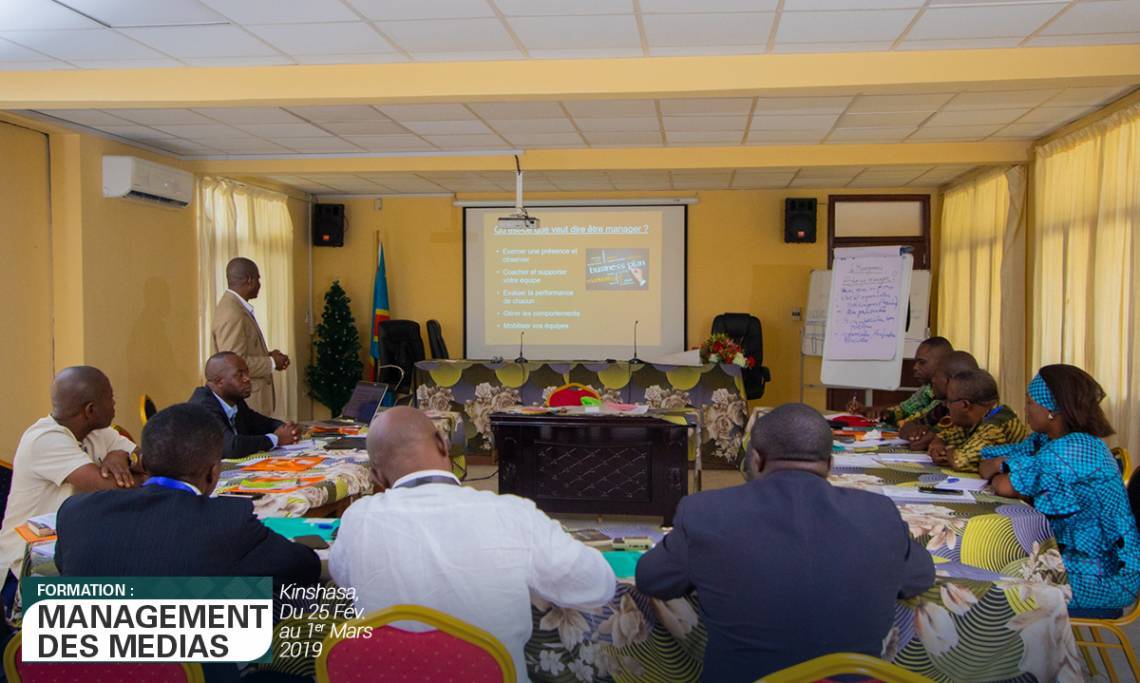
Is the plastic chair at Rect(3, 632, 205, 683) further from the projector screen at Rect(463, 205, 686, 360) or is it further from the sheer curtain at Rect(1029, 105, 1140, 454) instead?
the projector screen at Rect(463, 205, 686, 360)

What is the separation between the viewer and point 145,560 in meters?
1.87

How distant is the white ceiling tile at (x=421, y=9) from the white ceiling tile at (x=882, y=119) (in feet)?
10.6

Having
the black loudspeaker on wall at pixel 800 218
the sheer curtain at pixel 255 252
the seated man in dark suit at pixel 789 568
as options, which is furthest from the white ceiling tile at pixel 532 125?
the seated man in dark suit at pixel 789 568

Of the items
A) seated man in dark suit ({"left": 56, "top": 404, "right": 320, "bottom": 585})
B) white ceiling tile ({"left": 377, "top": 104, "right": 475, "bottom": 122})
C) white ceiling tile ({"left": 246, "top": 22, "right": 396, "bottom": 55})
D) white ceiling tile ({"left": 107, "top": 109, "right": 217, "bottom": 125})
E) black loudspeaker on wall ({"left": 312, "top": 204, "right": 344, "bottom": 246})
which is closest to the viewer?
seated man in dark suit ({"left": 56, "top": 404, "right": 320, "bottom": 585})

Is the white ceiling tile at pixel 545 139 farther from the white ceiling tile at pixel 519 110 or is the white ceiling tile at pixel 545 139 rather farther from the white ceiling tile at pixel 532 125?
the white ceiling tile at pixel 519 110

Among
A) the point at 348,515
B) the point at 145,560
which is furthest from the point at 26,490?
the point at 348,515

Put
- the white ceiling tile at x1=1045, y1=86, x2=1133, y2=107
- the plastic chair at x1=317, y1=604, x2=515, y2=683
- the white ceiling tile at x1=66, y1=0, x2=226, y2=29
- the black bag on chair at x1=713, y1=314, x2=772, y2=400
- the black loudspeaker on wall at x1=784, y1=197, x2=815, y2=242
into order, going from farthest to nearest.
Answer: the black loudspeaker on wall at x1=784, y1=197, x2=815, y2=242
the black bag on chair at x1=713, y1=314, x2=772, y2=400
the white ceiling tile at x1=1045, y1=86, x2=1133, y2=107
the white ceiling tile at x1=66, y1=0, x2=226, y2=29
the plastic chair at x1=317, y1=604, x2=515, y2=683

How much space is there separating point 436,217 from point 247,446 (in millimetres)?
7284

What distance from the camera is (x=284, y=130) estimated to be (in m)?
6.78

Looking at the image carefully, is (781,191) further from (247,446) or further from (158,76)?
(247,446)

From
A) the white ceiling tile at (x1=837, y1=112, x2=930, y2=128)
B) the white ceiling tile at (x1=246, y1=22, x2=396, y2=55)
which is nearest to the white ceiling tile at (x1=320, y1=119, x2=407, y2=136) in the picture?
the white ceiling tile at (x1=246, y1=22, x2=396, y2=55)

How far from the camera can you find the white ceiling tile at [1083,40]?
4.42m

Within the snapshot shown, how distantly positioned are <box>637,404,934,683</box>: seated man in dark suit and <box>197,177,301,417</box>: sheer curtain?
24.5 ft

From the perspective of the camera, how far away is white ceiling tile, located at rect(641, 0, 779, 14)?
396 centimetres
